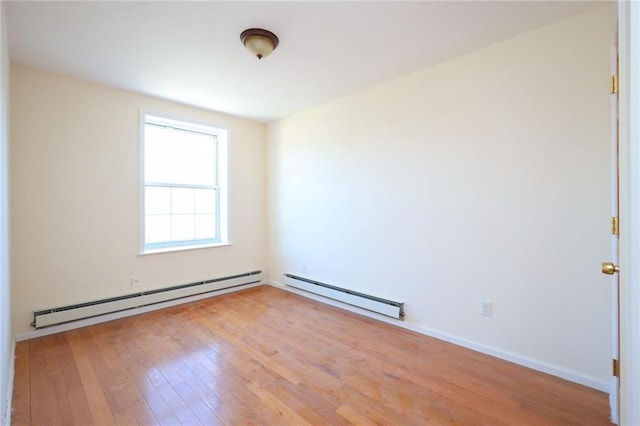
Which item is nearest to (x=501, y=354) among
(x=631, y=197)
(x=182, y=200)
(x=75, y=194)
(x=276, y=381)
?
(x=276, y=381)

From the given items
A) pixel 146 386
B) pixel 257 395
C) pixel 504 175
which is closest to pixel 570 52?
pixel 504 175

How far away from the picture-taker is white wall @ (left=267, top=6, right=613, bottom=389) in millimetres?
1979

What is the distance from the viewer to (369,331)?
289 centimetres

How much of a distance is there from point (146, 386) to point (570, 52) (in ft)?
12.6

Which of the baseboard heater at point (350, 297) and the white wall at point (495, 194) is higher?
the white wall at point (495, 194)

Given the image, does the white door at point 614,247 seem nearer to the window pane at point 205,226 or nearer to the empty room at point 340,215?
the empty room at point 340,215

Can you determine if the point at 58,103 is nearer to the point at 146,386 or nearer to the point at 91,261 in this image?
the point at 91,261

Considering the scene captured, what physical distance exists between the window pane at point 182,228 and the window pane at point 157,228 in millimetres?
63

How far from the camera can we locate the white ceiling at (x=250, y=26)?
6.23 ft

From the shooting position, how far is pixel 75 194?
9.73 feet

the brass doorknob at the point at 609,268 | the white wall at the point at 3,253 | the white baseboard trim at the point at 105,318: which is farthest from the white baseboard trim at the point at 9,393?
the brass doorknob at the point at 609,268

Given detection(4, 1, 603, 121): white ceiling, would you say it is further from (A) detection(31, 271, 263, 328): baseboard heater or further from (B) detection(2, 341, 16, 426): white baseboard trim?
(B) detection(2, 341, 16, 426): white baseboard trim

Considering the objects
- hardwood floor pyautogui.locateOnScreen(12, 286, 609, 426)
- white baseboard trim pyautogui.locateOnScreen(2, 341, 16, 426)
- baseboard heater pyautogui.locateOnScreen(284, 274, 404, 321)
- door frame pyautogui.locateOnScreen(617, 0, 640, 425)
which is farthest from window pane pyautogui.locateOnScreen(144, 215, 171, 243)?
door frame pyautogui.locateOnScreen(617, 0, 640, 425)

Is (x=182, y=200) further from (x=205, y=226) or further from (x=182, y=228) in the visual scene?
(x=205, y=226)
